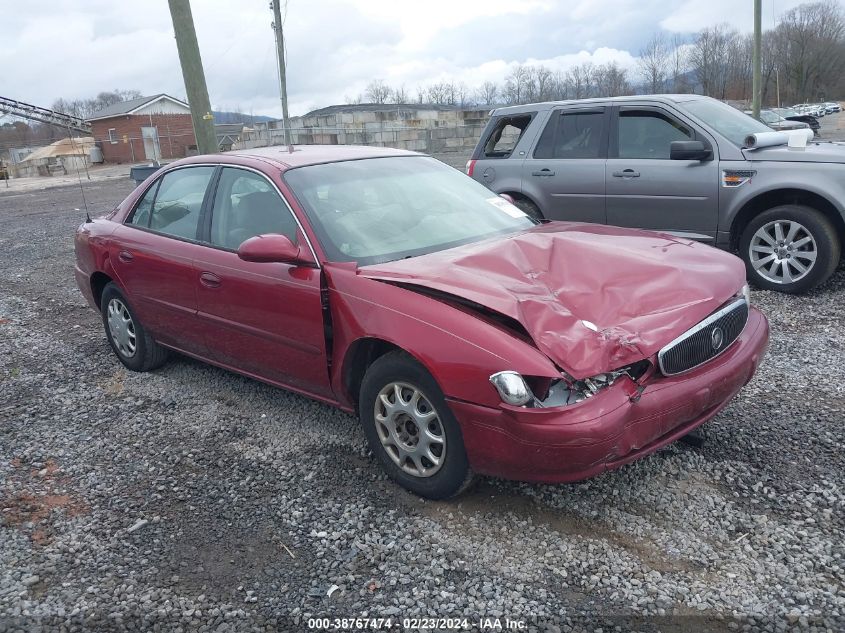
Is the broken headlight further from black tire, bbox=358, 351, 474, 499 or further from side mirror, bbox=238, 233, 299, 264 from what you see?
side mirror, bbox=238, 233, 299, 264

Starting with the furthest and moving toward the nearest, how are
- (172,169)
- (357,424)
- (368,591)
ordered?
1. (172,169)
2. (357,424)
3. (368,591)

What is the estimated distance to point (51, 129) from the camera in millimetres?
63250

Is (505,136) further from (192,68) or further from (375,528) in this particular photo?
(375,528)

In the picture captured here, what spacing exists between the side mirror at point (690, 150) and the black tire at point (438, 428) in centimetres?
439

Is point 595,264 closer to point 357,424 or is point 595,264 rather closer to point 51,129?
point 357,424

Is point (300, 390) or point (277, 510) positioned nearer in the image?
point (277, 510)

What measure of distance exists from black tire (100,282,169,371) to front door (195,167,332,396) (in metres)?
0.97

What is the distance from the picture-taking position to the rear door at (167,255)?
176 inches

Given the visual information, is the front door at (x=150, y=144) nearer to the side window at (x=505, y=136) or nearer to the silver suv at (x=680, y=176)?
the side window at (x=505, y=136)

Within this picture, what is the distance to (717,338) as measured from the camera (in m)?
3.24

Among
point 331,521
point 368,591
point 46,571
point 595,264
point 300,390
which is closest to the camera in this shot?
point 368,591

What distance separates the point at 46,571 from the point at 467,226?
2.69 meters

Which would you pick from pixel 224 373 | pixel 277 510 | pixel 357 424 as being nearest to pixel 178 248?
pixel 224 373

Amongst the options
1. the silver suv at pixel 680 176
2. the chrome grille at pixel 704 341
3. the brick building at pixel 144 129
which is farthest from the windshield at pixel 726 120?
the brick building at pixel 144 129
